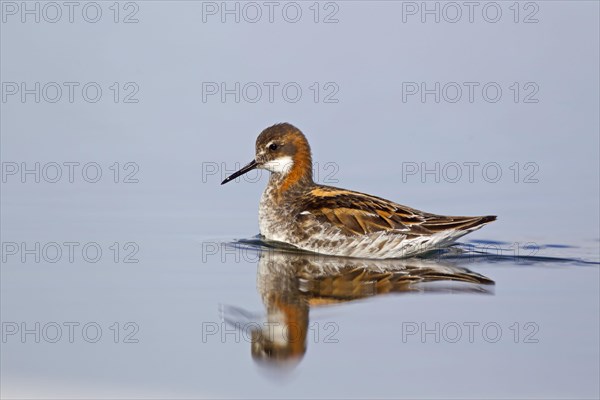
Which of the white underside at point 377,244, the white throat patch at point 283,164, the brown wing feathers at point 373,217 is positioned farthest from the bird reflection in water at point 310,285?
the white throat patch at point 283,164

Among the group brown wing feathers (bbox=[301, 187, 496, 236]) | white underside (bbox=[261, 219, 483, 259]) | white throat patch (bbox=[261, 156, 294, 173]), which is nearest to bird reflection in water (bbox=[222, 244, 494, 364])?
white underside (bbox=[261, 219, 483, 259])

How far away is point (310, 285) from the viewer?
11.2 metres

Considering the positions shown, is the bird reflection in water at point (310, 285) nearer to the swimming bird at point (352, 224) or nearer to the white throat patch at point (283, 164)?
the swimming bird at point (352, 224)

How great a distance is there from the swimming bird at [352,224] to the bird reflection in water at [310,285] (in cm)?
23

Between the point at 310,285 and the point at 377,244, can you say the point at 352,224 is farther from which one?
the point at 310,285

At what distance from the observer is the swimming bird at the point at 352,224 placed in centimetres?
1329

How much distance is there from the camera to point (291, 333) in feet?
31.7

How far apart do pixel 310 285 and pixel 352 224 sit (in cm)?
236

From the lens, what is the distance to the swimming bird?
43.6ft

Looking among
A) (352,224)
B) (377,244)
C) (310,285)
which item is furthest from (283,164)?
(310,285)

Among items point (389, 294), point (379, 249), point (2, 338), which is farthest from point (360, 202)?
point (2, 338)

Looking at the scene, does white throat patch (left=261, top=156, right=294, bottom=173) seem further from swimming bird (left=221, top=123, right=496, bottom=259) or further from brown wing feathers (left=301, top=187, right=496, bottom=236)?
brown wing feathers (left=301, top=187, right=496, bottom=236)

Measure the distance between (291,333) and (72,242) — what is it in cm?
426

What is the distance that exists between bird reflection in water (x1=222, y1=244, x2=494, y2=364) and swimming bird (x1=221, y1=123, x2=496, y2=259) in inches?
9.2
